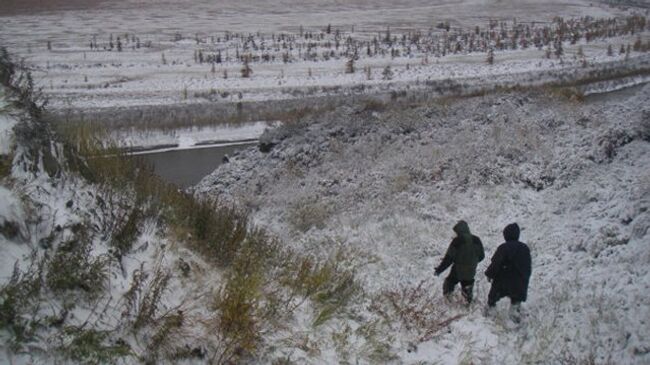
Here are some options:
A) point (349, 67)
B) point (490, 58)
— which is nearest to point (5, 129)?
point (349, 67)

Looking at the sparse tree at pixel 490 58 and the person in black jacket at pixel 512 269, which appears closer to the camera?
the person in black jacket at pixel 512 269


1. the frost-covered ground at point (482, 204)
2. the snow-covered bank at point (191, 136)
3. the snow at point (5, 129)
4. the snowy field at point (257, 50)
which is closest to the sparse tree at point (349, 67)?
the snowy field at point (257, 50)

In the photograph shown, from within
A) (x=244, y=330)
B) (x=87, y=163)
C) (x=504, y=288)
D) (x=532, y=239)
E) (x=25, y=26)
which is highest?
(x=25, y=26)

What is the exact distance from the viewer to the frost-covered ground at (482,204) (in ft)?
18.6

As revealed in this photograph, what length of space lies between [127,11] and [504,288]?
5300 centimetres

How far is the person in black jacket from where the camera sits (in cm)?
626

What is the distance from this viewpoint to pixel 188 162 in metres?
20.1

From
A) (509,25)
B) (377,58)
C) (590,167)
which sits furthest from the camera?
(509,25)

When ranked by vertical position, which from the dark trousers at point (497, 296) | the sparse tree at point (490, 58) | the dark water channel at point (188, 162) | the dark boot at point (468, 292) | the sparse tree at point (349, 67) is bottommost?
the dark water channel at point (188, 162)

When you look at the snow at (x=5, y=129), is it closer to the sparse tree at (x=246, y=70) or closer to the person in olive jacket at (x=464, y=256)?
the person in olive jacket at (x=464, y=256)

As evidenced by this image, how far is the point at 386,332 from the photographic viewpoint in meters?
5.17

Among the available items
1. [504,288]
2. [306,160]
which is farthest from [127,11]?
[504,288]

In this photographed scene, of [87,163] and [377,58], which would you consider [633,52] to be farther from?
[87,163]

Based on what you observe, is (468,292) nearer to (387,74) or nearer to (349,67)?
(387,74)
